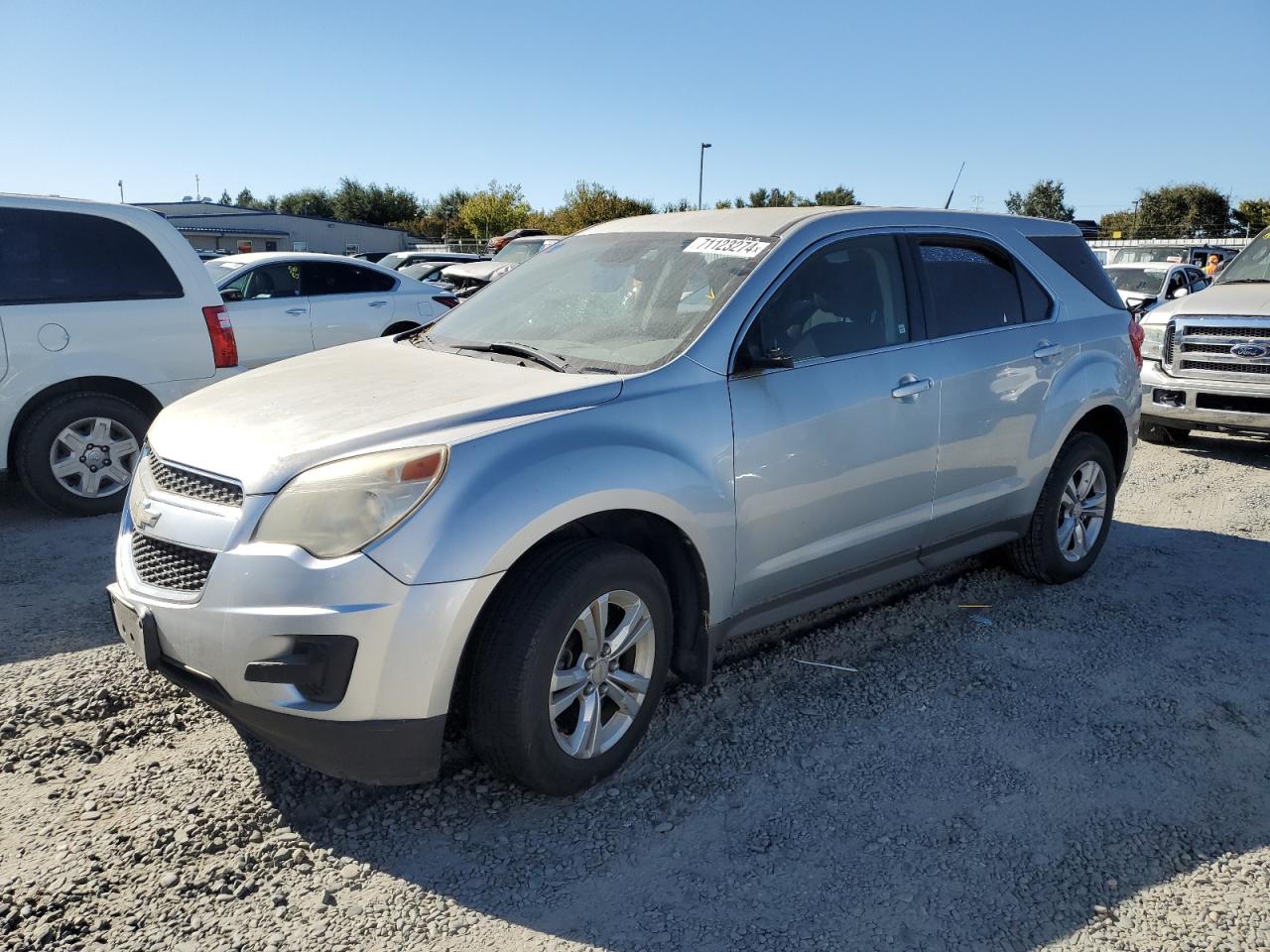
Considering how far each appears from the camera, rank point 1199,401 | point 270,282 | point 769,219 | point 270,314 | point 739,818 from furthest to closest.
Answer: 1. point 270,282
2. point 270,314
3. point 1199,401
4. point 769,219
5. point 739,818

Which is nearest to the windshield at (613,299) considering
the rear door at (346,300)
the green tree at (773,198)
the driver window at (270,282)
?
the rear door at (346,300)

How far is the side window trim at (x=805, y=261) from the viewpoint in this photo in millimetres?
3507

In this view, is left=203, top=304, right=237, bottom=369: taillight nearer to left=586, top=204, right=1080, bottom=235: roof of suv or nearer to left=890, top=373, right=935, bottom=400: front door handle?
left=586, top=204, right=1080, bottom=235: roof of suv

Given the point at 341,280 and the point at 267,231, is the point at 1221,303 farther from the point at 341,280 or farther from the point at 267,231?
the point at 267,231

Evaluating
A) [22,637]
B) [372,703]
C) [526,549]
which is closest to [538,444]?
[526,549]

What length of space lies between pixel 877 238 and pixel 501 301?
1.59 meters

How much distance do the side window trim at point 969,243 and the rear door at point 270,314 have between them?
680 centimetres

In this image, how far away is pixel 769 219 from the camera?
4.02 meters

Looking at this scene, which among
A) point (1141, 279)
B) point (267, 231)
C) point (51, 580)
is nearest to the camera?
point (51, 580)

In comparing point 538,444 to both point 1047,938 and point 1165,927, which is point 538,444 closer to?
point 1047,938

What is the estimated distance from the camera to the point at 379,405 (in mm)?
3123

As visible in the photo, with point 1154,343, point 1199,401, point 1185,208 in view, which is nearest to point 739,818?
point 1199,401

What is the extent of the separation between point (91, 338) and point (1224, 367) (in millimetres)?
8542

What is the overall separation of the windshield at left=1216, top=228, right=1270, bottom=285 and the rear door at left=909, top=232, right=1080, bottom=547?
5.80 metres
